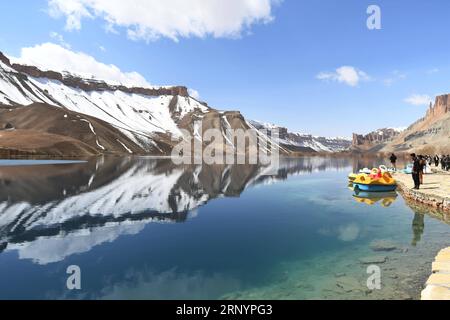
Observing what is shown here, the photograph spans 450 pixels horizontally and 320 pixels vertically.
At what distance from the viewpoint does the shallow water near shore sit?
1159 cm

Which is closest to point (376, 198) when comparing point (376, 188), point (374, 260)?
point (376, 188)

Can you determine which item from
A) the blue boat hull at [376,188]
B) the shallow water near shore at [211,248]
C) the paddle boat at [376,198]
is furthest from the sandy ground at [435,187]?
the shallow water near shore at [211,248]

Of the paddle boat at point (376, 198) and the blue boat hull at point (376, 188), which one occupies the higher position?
the blue boat hull at point (376, 188)

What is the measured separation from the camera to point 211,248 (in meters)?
16.6

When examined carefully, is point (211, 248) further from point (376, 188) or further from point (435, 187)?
point (376, 188)

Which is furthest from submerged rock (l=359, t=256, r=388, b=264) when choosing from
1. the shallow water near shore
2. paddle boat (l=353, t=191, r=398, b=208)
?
paddle boat (l=353, t=191, r=398, b=208)

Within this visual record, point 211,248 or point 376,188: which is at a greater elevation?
point 376,188

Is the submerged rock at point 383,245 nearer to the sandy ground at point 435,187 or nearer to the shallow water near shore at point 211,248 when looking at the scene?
the shallow water near shore at point 211,248

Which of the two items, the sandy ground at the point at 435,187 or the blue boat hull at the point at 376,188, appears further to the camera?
the blue boat hull at the point at 376,188

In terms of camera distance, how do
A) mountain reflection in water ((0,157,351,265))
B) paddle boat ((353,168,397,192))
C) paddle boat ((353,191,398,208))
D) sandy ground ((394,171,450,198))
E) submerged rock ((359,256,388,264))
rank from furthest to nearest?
paddle boat ((353,168,397,192))
paddle boat ((353,191,398,208))
sandy ground ((394,171,450,198))
mountain reflection in water ((0,157,351,265))
submerged rock ((359,256,388,264))

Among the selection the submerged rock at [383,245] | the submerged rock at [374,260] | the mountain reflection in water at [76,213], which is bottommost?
the submerged rock at [374,260]

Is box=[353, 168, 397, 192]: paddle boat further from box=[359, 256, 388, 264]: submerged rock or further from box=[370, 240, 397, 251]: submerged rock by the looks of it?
box=[359, 256, 388, 264]: submerged rock

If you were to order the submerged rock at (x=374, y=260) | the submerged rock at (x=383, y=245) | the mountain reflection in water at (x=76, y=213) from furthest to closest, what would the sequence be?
1. the mountain reflection in water at (x=76, y=213)
2. the submerged rock at (x=383, y=245)
3. the submerged rock at (x=374, y=260)

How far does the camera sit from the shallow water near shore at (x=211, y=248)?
38.0ft
